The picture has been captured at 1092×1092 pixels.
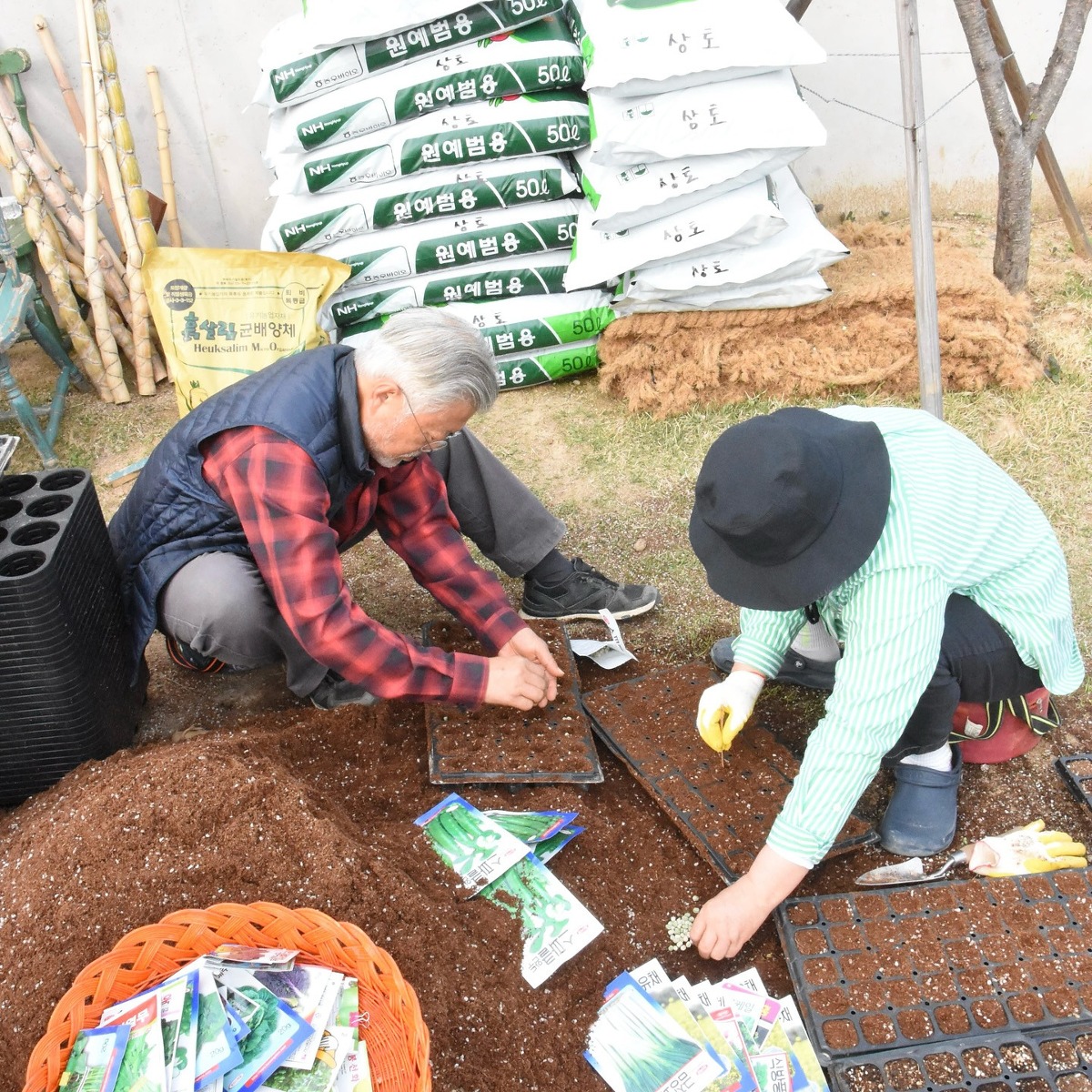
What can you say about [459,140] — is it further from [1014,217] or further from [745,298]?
[1014,217]

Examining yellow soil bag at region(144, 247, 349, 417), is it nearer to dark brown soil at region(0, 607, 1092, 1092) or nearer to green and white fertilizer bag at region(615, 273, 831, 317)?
green and white fertilizer bag at region(615, 273, 831, 317)

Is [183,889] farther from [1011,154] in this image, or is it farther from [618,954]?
[1011,154]

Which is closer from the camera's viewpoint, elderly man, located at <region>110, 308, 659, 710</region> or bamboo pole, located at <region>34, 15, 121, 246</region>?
elderly man, located at <region>110, 308, 659, 710</region>

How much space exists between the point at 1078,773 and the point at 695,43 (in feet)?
7.90

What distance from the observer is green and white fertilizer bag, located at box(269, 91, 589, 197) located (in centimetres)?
336

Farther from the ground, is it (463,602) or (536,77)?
(536,77)

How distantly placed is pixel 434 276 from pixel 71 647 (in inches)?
82.6

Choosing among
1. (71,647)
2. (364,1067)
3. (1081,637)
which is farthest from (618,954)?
(1081,637)

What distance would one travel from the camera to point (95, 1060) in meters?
1.36

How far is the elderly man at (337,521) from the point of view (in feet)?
6.02

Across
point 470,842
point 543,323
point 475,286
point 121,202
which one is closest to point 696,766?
point 470,842

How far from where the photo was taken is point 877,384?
3539mm

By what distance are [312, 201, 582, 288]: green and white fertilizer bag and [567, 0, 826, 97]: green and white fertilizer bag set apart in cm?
56

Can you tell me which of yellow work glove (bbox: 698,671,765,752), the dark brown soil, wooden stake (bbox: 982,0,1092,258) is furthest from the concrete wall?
yellow work glove (bbox: 698,671,765,752)
